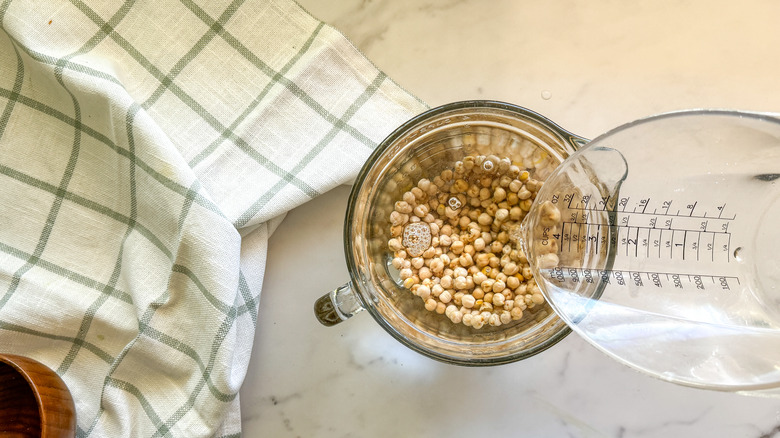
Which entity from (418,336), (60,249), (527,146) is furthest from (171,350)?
(527,146)

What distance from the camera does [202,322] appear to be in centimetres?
79

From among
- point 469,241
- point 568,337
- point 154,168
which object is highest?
point 154,168

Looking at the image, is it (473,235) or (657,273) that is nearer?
(657,273)

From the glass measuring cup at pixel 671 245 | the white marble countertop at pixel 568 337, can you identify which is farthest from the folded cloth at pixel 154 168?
the glass measuring cup at pixel 671 245

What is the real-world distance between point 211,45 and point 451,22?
0.32 m

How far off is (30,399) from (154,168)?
1.02ft

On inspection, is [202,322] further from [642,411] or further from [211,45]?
[642,411]

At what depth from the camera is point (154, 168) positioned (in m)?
0.78

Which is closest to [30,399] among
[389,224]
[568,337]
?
[389,224]

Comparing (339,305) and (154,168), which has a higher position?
(154,168)

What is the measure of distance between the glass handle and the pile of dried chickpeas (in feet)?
0.24

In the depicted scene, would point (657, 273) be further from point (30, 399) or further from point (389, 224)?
point (30, 399)

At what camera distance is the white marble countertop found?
0.82m

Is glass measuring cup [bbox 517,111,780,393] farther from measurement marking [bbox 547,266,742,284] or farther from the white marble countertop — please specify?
the white marble countertop
